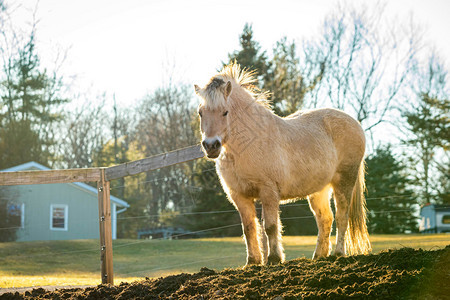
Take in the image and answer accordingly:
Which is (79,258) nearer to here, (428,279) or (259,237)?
(259,237)

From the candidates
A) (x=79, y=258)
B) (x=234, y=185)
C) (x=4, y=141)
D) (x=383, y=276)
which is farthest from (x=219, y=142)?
(x=4, y=141)

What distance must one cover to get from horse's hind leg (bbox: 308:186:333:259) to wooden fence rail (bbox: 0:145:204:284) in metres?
1.86

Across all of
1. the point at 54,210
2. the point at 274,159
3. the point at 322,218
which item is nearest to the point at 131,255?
the point at 54,210

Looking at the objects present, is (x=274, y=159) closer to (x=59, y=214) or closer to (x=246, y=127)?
(x=246, y=127)

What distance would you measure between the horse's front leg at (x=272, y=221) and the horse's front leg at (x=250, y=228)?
20 cm

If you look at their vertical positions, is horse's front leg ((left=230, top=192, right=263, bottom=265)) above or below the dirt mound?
above

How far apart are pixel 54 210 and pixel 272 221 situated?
22591 millimetres

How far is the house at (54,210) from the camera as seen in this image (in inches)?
961

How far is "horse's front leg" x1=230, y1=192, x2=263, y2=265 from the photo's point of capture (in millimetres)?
5480

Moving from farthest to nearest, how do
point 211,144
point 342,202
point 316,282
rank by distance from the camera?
point 342,202 → point 211,144 → point 316,282

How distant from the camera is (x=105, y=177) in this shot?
22.9ft

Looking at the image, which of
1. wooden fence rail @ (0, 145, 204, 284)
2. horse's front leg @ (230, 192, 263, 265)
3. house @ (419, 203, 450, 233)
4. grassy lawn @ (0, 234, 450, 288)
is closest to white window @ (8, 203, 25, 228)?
grassy lawn @ (0, 234, 450, 288)

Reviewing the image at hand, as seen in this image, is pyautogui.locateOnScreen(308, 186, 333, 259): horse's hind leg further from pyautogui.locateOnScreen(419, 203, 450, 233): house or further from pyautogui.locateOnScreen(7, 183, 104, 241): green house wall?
pyautogui.locateOnScreen(7, 183, 104, 241): green house wall

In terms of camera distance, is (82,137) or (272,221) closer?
(272,221)
